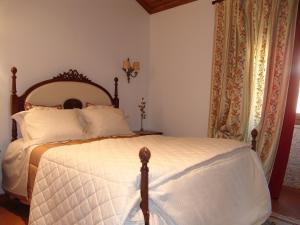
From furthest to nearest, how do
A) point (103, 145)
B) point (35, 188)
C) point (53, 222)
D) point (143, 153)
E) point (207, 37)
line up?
point (207, 37), point (103, 145), point (35, 188), point (53, 222), point (143, 153)

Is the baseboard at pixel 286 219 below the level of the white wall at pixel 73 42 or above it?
below

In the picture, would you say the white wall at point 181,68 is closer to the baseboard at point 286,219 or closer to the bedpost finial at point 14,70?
the baseboard at point 286,219

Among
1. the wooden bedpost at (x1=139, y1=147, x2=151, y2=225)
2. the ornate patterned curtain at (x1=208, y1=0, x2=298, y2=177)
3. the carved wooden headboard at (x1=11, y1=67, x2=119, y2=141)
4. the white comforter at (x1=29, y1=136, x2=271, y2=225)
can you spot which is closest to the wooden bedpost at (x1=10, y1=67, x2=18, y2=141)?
the carved wooden headboard at (x1=11, y1=67, x2=119, y2=141)

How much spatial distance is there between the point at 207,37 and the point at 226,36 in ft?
1.28

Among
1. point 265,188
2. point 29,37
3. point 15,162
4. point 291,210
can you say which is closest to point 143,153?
point 265,188

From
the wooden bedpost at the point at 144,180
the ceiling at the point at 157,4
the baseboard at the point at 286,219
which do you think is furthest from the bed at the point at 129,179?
the ceiling at the point at 157,4

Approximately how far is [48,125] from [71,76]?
37.1 inches

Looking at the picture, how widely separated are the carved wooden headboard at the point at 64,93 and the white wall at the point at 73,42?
8 centimetres

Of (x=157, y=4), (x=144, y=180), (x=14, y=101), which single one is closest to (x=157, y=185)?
(x=144, y=180)

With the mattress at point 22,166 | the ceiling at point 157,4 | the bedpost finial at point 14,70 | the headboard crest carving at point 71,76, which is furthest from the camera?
the ceiling at point 157,4

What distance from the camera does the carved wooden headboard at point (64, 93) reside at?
316 centimetres

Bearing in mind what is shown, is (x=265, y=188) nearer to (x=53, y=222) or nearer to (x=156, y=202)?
(x=156, y=202)

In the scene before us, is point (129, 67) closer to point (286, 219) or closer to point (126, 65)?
point (126, 65)

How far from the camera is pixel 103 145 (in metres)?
2.47
